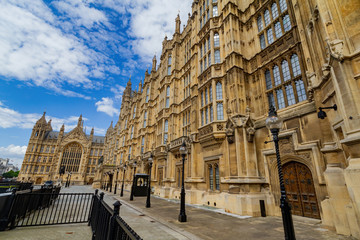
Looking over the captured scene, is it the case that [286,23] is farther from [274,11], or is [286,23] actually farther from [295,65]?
[295,65]

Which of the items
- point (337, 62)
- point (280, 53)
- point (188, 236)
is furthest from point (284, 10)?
point (188, 236)

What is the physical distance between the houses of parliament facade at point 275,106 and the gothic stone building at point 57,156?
72.4 m

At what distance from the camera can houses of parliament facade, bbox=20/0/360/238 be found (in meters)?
6.41

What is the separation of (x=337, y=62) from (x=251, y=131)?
20.4 feet

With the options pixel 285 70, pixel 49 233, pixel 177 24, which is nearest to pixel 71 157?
pixel 177 24

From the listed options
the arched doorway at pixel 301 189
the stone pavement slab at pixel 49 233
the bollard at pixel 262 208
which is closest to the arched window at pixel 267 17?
the arched doorway at pixel 301 189

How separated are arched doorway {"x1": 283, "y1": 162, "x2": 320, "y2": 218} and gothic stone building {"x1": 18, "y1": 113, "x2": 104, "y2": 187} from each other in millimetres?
84345

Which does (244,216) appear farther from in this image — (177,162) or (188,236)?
(177,162)

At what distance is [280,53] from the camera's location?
1141 centimetres

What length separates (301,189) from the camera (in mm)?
9211

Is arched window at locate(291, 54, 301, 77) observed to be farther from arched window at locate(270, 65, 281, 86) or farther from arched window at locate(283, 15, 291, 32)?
arched window at locate(283, 15, 291, 32)

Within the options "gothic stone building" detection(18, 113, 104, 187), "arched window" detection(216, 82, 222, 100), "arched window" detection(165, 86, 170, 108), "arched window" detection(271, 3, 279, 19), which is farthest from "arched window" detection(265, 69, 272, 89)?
"gothic stone building" detection(18, 113, 104, 187)

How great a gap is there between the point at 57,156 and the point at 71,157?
17.4ft

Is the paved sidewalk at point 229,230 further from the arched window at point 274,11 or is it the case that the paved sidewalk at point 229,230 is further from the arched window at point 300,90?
the arched window at point 274,11
